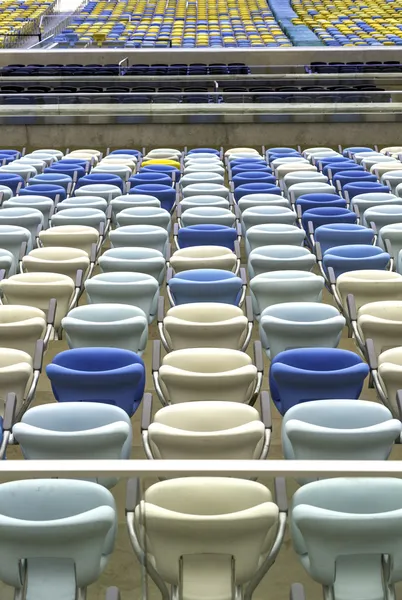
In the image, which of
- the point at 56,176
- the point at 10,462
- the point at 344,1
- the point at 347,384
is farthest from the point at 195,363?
the point at 344,1

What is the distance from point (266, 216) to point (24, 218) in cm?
236

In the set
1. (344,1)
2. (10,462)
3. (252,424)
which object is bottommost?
(344,1)

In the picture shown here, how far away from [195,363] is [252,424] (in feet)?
3.43

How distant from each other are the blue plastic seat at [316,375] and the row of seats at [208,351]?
0.04 ft

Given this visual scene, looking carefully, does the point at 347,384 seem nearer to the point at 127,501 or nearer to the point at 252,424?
the point at 252,424

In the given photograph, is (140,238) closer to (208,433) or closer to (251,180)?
(251,180)

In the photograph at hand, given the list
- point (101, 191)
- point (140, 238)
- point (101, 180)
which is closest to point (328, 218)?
point (140, 238)

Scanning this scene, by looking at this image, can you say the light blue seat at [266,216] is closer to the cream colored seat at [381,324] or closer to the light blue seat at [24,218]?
the light blue seat at [24,218]

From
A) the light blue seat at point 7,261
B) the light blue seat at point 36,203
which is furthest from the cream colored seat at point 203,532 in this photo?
the light blue seat at point 36,203

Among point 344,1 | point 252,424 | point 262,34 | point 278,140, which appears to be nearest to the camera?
point 252,424

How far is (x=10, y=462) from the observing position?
3.12 m

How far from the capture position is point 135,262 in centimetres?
700

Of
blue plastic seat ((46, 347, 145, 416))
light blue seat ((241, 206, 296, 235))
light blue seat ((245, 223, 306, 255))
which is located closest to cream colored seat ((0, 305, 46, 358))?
blue plastic seat ((46, 347, 145, 416))

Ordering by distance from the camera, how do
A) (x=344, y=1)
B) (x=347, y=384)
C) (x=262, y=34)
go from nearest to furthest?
(x=347, y=384), (x=262, y=34), (x=344, y=1)
